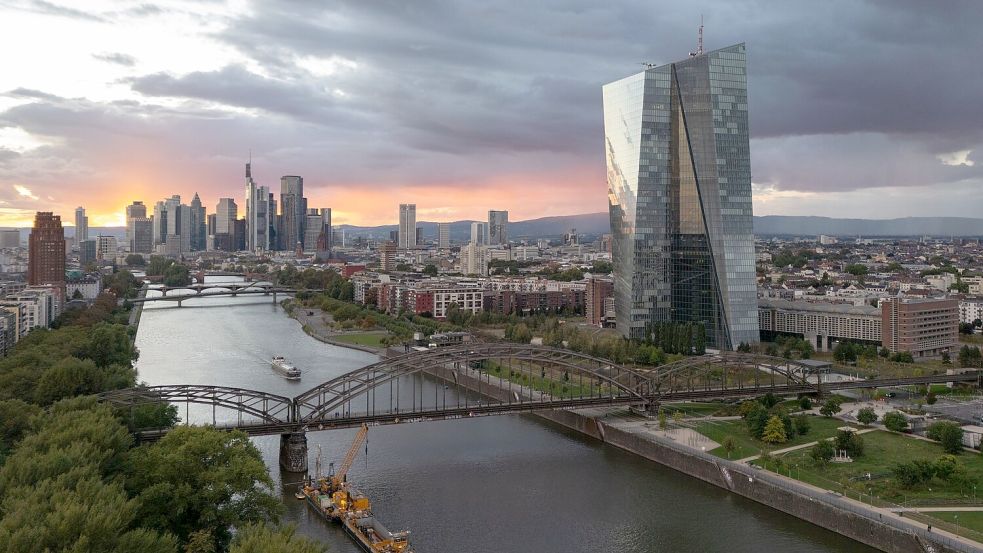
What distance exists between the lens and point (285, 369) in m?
39.1

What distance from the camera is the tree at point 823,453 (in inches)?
867

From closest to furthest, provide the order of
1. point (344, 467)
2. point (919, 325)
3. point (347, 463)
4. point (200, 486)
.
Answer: point (200, 486) < point (344, 467) < point (347, 463) < point (919, 325)

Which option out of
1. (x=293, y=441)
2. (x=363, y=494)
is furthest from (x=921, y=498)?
(x=293, y=441)

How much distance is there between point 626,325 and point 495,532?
27625 mm

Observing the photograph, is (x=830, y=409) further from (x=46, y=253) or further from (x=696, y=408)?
(x=46, y=253)

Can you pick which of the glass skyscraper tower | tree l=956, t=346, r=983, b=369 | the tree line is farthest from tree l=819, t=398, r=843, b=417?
the tree line

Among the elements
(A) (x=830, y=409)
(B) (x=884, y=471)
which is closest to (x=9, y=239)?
(A) (x=830, y=409)

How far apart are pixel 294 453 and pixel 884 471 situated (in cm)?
1554

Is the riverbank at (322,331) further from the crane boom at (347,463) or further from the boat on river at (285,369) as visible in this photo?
the crane boom at (347,463)

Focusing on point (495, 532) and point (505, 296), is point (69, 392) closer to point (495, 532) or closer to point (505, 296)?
point (495, 532)

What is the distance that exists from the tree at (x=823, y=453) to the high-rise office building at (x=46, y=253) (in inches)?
2400

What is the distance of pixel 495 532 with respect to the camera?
62.0 feet

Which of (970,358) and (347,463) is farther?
(970,358)

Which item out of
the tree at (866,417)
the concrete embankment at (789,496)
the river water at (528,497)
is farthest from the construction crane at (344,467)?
the tree at (866,417)
